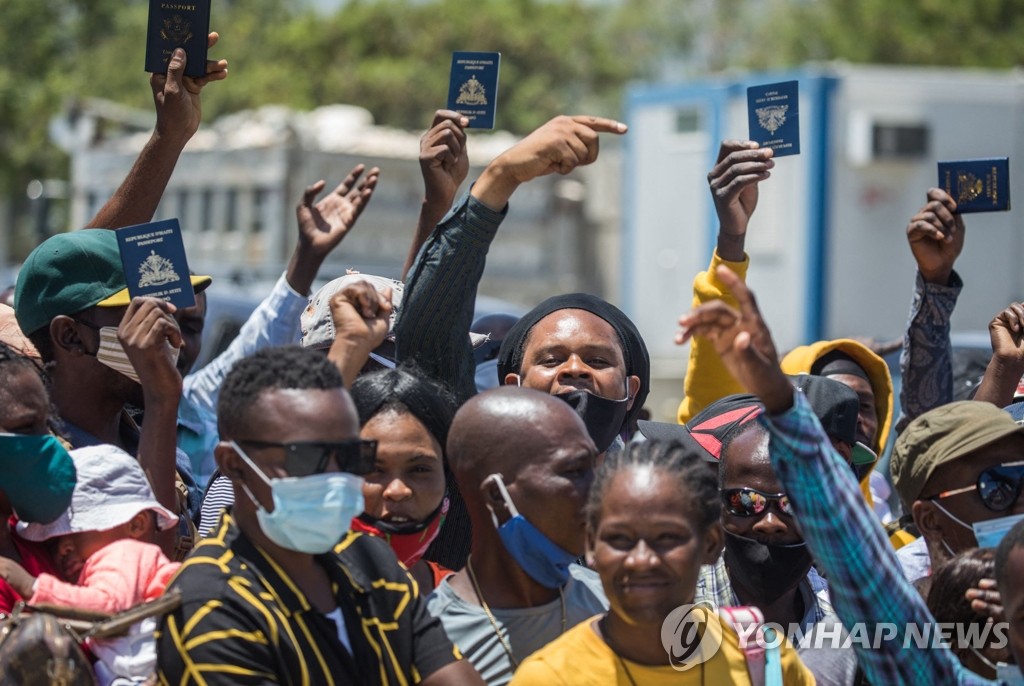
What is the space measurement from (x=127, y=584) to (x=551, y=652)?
102 cm

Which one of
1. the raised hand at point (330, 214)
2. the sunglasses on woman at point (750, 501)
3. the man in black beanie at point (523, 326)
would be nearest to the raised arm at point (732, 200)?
the man in black beanie at point (523, 326)

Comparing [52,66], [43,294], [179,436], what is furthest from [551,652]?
[52,66]

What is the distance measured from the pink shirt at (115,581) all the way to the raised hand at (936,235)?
2.79m

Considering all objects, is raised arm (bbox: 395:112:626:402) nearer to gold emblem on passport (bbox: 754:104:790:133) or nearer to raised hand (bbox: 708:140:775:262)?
raised hand (bbox: 708:140:775:262)

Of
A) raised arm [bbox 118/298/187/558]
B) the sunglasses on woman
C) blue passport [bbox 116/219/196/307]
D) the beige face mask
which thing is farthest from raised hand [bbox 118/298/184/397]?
the sunglasses on woman

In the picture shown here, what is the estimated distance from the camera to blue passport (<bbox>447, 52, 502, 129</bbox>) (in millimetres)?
4895

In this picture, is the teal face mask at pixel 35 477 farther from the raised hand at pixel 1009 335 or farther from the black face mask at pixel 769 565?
the raised hand at pixel 1009 335

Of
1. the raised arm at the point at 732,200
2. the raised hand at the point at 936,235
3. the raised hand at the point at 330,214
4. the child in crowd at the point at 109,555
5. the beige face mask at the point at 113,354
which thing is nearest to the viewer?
the child in crowd at the point at 109,555

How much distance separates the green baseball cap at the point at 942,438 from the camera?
384 cm

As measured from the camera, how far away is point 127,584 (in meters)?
3.40

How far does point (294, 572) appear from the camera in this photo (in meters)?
3.11

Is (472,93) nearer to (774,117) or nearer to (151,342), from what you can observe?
(774,117)

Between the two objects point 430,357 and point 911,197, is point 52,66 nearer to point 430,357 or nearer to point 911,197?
point 911,197

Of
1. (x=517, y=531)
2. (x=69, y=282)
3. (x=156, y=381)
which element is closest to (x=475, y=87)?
(x=69, y=282)
